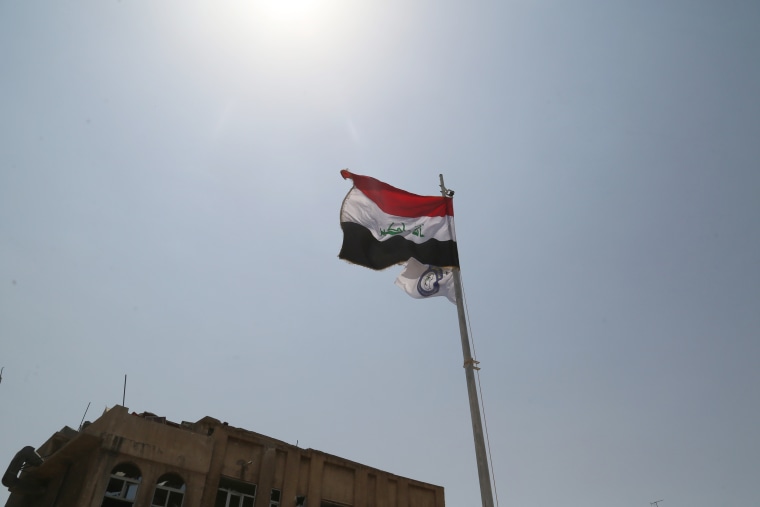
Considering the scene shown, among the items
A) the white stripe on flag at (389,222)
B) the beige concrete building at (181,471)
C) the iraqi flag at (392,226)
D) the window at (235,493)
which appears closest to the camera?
the iraqi flag at (392,226)

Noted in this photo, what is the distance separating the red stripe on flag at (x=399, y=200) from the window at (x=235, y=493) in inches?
459

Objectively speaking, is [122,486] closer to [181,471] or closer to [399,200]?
[181,471]

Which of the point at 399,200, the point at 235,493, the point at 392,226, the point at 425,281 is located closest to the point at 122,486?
the point at 235,493

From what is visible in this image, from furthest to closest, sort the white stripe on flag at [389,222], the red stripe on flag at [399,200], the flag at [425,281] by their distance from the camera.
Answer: the red stripe on flag at [399,200] → the white stripe on flag at [389,222] → the flag at [425,281]

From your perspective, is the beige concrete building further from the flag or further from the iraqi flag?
the flag

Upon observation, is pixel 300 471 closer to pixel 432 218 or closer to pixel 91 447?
pixel 91 447

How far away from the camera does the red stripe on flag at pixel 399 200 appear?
14.6 m

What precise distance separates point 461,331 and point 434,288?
5.60 ft

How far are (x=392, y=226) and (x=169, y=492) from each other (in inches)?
454

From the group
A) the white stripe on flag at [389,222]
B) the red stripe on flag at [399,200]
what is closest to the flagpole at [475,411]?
the white stripe on flag at [389,222]

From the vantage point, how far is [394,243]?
1416 cm

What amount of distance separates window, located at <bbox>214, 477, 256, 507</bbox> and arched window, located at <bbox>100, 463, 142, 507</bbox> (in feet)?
9.71

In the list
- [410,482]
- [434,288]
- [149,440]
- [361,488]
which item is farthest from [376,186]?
[410,482]

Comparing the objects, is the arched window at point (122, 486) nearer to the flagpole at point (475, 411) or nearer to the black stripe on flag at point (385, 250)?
the black stripe on flag at point (385, 250)
